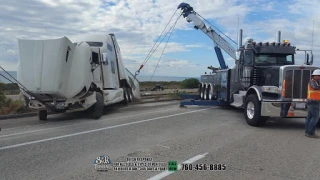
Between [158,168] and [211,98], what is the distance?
40.7 ft

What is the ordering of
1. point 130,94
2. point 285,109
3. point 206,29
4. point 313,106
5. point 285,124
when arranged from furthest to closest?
point 206,29 → point 130,94 → point 285,124 → point 285,109 → point 313,106

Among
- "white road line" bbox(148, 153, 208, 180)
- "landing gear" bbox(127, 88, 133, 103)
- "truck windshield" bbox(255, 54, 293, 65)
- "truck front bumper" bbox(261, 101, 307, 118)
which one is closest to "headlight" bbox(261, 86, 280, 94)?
"truck front bumper" bbox(261, 101, 307, 118)

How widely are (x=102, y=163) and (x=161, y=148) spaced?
1.64m

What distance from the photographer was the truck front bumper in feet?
32.9

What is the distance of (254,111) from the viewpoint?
10602 millimetres

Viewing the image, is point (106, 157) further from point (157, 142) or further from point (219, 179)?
point (219, 179)

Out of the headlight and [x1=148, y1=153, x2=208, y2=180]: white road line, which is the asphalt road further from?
the headlight

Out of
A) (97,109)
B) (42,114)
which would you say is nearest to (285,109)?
(97,109)

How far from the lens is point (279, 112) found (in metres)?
10.1

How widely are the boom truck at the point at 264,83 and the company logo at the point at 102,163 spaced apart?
580cm

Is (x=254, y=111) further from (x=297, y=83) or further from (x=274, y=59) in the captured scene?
(x=274, y=59)

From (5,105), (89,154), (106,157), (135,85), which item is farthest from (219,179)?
(135,85)

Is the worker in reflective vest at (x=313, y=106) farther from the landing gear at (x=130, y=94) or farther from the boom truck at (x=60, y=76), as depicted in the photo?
the landing gear at (x=130, y=94)

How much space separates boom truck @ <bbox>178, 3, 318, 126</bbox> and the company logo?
5.80m
